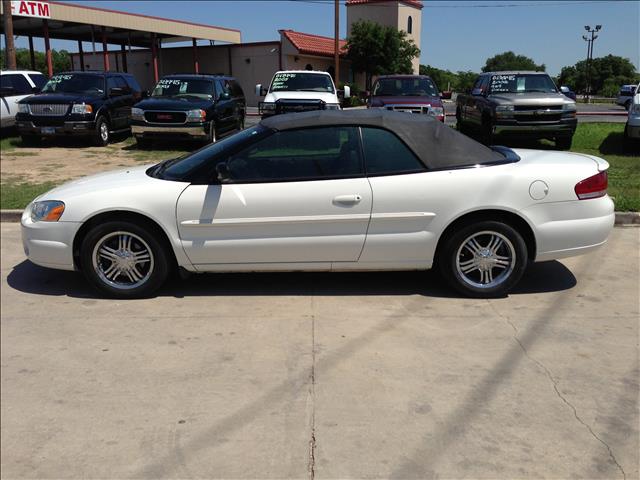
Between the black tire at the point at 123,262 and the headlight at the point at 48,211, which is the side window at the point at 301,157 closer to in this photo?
the black tire at the point at 123,262

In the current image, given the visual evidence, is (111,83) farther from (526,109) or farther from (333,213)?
(333,213)

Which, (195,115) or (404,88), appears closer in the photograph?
(195,115)

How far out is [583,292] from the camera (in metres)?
5.21

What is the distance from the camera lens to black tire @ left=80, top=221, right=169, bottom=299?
491 cm

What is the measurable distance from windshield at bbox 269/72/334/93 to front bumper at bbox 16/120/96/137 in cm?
453

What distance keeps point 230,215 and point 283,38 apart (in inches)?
1419

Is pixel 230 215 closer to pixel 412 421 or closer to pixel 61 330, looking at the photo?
pixel 61 330

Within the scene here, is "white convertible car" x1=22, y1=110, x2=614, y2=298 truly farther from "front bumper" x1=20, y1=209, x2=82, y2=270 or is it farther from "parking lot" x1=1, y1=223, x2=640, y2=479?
"parking lot" x1=1, y1=223, x2=640, y2=479

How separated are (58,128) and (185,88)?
307 cm

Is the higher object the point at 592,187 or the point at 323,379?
the point at 592,187

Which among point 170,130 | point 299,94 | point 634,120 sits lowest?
point 170,130

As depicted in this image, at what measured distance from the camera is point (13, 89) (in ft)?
51.6

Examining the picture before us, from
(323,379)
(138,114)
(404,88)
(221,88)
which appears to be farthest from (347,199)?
(221,88)

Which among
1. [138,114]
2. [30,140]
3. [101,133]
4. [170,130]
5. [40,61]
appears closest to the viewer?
[170,130]
